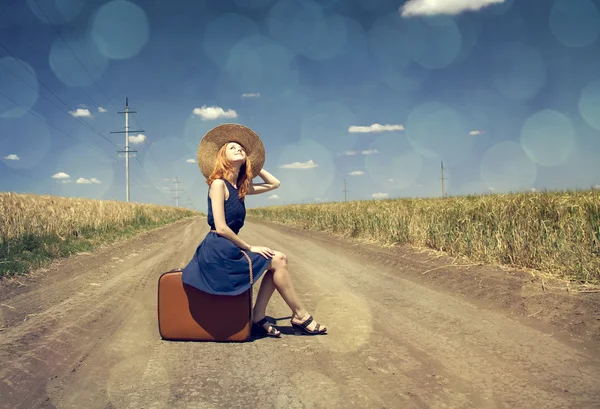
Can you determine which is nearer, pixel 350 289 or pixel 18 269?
pixel 350 289

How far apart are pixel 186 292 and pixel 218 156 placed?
4.58 feet

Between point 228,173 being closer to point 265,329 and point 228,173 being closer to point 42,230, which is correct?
point 265,329

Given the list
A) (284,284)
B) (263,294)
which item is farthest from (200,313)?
(284,284)

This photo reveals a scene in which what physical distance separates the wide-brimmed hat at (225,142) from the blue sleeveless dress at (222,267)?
1.90 feet

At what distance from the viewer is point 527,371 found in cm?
342

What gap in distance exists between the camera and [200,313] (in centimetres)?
424

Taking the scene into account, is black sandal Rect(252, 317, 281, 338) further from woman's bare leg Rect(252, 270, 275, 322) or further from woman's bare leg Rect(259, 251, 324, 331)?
woman's bare leg Rect(259, 251, 324, 331)

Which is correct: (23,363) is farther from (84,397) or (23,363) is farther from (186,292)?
(186,292)

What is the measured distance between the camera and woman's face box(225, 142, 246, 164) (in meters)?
4.36

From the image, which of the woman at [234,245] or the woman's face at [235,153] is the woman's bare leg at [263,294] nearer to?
the woman at [234,245]

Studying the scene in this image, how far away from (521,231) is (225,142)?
569 cm

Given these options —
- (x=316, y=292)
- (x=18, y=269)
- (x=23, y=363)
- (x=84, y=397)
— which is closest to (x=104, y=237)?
(x=18, y=269)

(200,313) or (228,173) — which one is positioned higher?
(228,173)

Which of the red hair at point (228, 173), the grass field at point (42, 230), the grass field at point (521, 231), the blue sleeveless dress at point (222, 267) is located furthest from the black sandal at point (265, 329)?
the grass field at point (42, 230)
